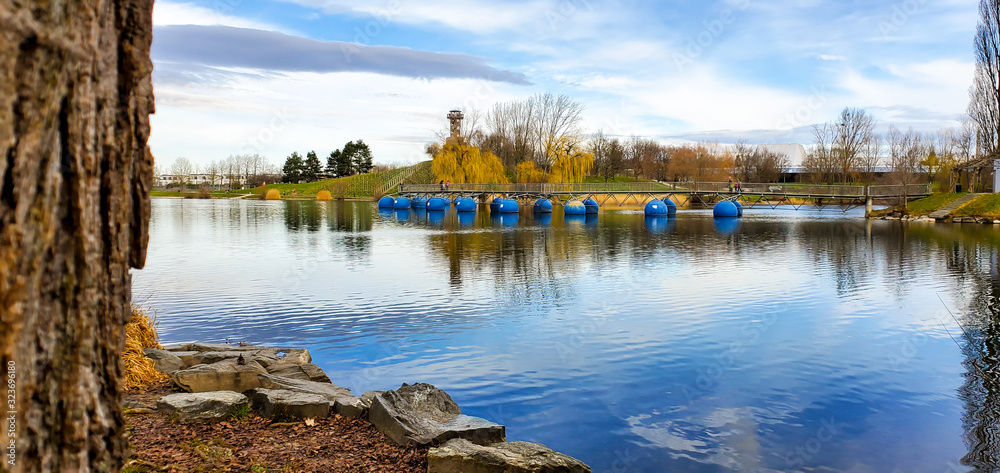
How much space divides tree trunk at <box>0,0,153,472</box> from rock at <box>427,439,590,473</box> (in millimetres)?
3040

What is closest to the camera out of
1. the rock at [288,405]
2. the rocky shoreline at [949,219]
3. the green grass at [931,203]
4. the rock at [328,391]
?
the rock at [288,405]

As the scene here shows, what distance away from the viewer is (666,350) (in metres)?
11.8

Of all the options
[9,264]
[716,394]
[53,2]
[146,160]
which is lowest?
[716,394]

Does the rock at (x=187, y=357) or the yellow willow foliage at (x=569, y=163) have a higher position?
the yellow willow foliage at (x=569, y=163)

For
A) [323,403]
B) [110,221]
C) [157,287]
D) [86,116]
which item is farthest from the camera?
[157,287]

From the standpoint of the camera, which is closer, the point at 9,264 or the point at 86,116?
the point at 9,264

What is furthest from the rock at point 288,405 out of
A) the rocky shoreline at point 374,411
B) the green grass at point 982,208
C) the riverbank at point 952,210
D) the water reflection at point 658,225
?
the green grass at point 982,208

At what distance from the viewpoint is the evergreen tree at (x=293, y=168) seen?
114m

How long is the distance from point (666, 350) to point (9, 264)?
35.0 ft

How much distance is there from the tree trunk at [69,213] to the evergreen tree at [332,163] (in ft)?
375

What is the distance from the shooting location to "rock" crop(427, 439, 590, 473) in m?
5.50

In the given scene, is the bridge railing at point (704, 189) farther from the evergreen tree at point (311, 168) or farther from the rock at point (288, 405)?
the rock at point (288, 405)

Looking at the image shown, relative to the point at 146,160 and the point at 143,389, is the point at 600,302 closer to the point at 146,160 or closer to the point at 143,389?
the point at 143,389

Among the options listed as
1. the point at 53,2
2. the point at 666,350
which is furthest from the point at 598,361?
the point at 53,2
